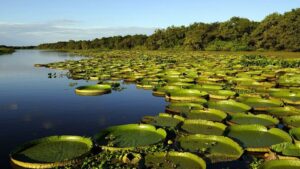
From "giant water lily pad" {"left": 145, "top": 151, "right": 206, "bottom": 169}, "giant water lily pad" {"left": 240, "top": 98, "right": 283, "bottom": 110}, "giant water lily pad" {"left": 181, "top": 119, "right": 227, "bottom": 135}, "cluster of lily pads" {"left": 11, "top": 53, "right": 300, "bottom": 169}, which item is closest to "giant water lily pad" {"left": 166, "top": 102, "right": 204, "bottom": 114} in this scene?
"cluster of lily pads" {"left": 11, "top": 53, "right": 300, "bottom": 169}

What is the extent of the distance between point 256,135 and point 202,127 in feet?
4.03

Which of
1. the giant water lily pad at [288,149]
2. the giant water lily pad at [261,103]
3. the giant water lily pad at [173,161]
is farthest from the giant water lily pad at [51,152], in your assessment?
the giant water lily pad at [261,103]

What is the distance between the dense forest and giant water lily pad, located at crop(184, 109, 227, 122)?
111 feet

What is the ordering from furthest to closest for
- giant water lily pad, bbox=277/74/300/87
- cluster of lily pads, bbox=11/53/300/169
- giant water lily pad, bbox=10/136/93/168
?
giant water lily pad, bbox=277/74/300/87 < cluster of lily pads, bbox=11/53/300/169 < giant water lily pad, bbox=10/136/93/168

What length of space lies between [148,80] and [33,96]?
532cm

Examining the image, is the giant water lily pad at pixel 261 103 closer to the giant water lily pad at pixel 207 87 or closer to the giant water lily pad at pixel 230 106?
the giant water lily pad at pixel 230 106

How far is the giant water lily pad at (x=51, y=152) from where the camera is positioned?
552cm

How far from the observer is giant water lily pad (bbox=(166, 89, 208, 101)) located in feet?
35.2

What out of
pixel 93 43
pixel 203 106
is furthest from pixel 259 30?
pixel 93 43

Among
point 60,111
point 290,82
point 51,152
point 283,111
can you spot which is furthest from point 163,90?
point 51,152

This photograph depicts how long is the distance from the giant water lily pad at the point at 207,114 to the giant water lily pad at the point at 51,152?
3347 mm

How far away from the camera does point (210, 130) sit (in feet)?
24.3

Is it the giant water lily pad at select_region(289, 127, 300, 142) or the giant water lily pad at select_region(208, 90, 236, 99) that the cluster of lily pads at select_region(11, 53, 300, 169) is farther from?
the giant water lily pad at select_region(208, 90, 236, 99)

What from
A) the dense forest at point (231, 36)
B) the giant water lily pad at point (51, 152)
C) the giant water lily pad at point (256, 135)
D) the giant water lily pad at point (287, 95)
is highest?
the dense forest at point (231, 36)
